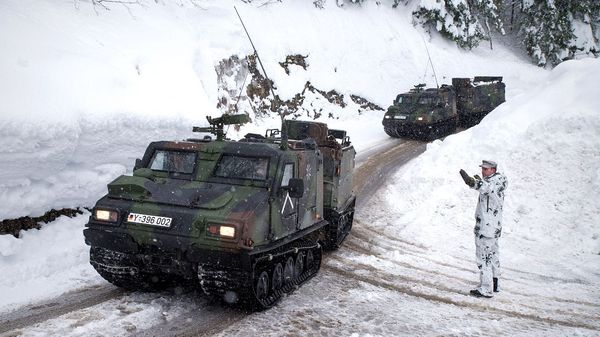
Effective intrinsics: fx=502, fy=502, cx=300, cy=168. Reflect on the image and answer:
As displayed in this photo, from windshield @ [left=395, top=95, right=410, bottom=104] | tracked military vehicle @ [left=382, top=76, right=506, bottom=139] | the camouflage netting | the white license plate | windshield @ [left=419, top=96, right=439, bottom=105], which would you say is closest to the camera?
the white license plate

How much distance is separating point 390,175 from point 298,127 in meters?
6.23

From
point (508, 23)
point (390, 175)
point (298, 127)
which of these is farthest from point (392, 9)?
point (298, 127)

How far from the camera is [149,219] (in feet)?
21.1

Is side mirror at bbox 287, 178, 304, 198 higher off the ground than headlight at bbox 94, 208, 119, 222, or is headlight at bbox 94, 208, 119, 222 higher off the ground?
side mirror at bbox 287, 178, 304, 198

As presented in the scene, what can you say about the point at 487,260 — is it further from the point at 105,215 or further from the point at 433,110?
the point at 433,110

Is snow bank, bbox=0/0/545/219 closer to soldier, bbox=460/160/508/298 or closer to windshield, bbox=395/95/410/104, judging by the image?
windshield, bbox=395/95/410/104

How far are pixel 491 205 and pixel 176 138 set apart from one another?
8.05 metres

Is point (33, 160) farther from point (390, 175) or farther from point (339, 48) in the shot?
point (339, 48)

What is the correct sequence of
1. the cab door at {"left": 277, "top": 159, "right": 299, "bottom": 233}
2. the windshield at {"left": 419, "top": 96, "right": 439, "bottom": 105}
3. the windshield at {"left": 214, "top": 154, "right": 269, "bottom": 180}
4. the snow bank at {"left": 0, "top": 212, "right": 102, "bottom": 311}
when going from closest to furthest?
1. the snow bank at {"left": 0, "top": 212, "right": 102, "bottom": 311}
2. the cab door at {"left": 277, "top": 159, "right": 299, "bottom": 233}
3. the windshield at {"left": 214, "top": 154, "right": 269, "bottom": 180}
4. the windshield at {"left": 419, "top": 96, "right": 439, "bottom": 105}

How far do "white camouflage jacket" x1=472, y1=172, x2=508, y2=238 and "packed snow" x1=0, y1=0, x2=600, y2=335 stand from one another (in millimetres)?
1091

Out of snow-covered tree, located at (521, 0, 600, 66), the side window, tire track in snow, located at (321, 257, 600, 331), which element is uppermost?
snow-covered tree, located at (521, 0, 600, 66)

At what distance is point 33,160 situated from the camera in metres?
8.78

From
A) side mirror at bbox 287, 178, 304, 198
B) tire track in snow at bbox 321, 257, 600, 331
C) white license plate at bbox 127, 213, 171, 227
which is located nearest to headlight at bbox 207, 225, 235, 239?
white license plate at bbox 127, 213, 171, 227

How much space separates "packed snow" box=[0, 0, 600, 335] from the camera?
775 cm
